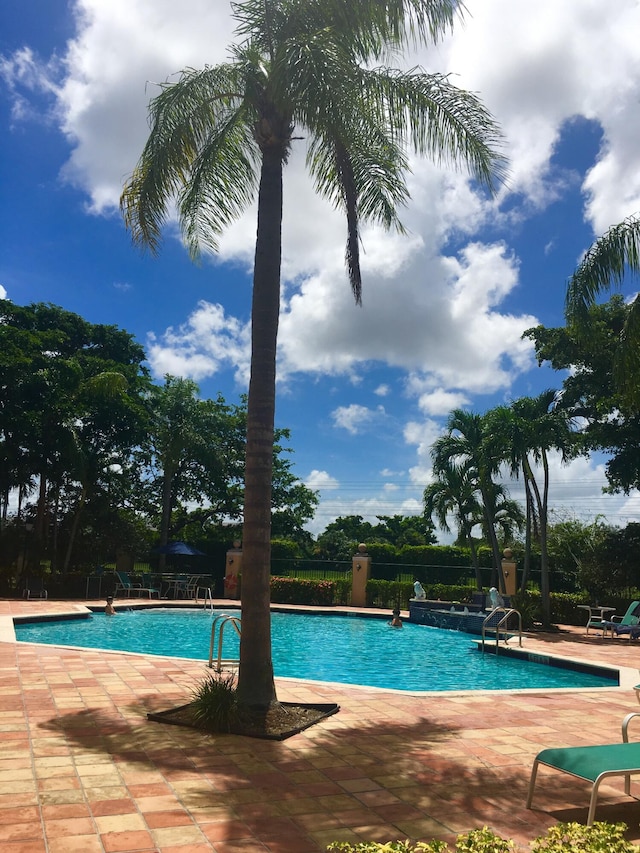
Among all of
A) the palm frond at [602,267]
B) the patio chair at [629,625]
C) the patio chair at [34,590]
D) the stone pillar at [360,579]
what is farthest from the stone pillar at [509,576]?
the patio chair at [34,590]

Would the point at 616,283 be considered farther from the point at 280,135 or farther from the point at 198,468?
the point at 198,468

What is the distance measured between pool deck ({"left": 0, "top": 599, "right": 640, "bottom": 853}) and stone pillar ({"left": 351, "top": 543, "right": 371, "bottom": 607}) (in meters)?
16.7

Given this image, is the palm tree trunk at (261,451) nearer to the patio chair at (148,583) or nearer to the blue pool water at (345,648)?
the blue pool water at (345,648)

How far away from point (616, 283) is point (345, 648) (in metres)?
10.1

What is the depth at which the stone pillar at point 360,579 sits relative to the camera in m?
25.2

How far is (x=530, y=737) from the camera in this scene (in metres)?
6.60

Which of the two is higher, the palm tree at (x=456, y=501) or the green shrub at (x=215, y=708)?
the palm tree at (x=456, y=501)

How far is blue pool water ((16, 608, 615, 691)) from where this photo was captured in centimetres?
1213

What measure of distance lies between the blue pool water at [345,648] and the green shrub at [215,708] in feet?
19.1

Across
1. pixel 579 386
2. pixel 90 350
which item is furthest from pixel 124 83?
pixel 90 350

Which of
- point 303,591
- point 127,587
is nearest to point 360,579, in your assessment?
point 303,591

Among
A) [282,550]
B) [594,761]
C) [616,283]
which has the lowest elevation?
[594,761]

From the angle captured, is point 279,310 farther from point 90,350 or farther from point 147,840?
point 90,350

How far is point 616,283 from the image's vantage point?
14758 millimetres
